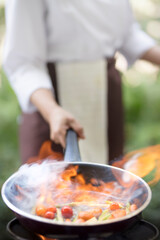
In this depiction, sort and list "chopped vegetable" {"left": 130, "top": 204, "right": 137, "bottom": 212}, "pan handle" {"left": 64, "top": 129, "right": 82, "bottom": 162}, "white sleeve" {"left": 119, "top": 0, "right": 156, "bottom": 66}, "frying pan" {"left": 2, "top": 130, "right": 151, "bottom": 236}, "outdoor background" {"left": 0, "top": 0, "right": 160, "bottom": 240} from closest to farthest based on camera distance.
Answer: "frying pan" {"left": 2, "top": 130, "right": 151, "bottom": 236} < "chopped vegetable" {"left": 130, "top": 204, "right": 137, "bottom": 212} < "pan handle" {"left": 64, "top": 129, "right": 82, "bottom": 162} < "white sleeve" {"left": 119, "top": 0, "right": 156, "bottom": 66} < "outdoor background" {"left": 0, "top": 0, "right": 160, "bottom": 240}

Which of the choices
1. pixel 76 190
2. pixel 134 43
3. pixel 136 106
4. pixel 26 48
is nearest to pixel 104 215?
pixel 76 190

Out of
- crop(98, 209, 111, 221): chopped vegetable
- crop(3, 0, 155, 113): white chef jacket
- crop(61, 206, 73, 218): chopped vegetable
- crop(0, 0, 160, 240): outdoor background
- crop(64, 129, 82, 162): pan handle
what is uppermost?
crop(3, 0, 155, 113): white chef jacket

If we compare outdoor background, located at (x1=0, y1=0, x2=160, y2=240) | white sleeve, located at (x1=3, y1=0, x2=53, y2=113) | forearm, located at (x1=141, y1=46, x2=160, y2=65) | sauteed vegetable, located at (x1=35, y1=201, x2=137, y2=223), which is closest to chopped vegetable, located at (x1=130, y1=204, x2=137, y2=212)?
sauteed vegetable, located at (x1=35, y1=201, x2=137, y2=223)

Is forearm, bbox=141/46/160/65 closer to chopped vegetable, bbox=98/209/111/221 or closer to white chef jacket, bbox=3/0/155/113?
white chef jacket, bbox=3/0/155/113

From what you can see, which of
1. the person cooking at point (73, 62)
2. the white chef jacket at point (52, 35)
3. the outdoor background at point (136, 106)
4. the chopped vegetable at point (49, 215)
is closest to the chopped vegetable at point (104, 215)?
the chopped vegetable at point (49, 215)

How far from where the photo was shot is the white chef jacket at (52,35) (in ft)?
4.16

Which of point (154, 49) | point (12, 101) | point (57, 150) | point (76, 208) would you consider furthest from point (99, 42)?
point (12, 101)

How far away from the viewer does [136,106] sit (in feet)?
10.3

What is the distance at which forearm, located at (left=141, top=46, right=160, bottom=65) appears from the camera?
1.60m

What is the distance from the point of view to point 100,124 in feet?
4.94

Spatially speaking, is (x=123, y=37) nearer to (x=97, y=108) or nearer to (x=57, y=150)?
(x=97, y=108)

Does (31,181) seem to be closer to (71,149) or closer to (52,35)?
(71,149)

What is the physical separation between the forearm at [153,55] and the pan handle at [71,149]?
0.70 meters

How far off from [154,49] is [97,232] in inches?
43.2
